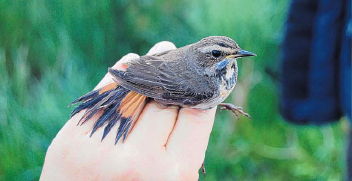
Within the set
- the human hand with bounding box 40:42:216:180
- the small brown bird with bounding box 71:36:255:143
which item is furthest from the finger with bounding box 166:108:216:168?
the small brown bird with bounding box 71:36:255:143

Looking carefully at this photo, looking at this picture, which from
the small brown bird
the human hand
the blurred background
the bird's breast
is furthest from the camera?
the blurred background

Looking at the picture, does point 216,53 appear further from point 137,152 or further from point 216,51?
point 137,152

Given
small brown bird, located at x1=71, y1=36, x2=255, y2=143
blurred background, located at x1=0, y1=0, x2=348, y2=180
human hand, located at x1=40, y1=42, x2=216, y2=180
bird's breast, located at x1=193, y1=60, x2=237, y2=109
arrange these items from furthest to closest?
blurred background, located at x1=0, y1=0, x2=348, y2=180 → bird's breast, located at x1=193, y1=60, x2=237, y2=109 → small brown bird, located at x1=71, y1=36, x2=255, y2=143 → human hand, located at x1=40, y1=42, x2=216, y2=180

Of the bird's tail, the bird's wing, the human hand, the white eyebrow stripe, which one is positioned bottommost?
the human hand

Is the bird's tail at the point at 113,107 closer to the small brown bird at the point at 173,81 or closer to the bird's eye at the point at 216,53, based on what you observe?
the small brown bird at the point at 173,81

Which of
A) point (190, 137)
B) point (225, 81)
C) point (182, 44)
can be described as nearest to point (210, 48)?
point (225, 81)

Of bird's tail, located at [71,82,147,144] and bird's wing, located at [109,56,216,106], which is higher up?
bird's wing, located at [109,56,216,106]

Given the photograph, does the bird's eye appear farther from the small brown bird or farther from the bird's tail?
the bird's tail
